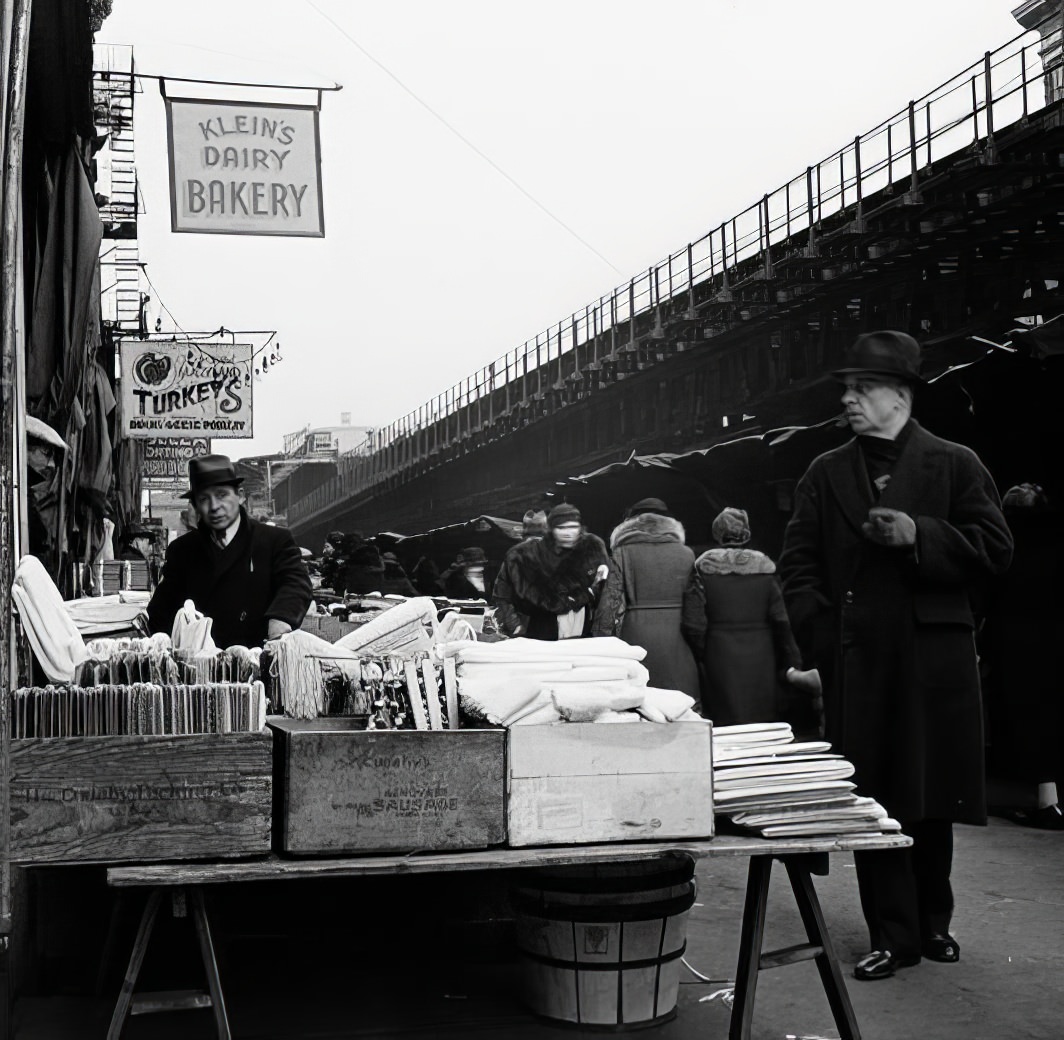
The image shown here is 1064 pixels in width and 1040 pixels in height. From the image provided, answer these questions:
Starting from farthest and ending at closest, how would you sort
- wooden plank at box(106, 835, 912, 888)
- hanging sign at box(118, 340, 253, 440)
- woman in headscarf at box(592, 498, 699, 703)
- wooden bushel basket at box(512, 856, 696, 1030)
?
1. hanging sign at box(118, 340, 253, 440)
2. woman in headscarf at box(592, 498, 699, 703)
3. wooden bushel basket at box(512, 856, 696, 1030)
4. wooden plank at box(106, 835, 912, 888)

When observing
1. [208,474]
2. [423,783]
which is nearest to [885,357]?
[423,783]

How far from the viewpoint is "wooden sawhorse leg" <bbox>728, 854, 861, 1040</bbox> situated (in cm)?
369

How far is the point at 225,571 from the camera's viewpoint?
6352mm

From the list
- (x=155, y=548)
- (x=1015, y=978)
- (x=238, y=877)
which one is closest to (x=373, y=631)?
(x=238, y=877)

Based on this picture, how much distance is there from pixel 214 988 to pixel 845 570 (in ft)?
8.93

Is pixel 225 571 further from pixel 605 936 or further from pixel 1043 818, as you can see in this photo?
pixel 1043 818

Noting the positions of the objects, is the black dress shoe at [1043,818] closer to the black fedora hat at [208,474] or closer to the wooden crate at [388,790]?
the black fedora hat at [208,474]

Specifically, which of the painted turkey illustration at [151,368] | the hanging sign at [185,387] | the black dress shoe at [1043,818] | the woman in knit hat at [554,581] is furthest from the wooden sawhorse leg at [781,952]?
the painted turkey illustration at [151,368]

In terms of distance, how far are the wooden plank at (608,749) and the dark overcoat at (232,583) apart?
2.84 meters

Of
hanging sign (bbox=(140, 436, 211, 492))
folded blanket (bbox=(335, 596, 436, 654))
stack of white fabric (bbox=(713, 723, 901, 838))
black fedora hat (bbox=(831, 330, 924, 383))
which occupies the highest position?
hanging sign (bbox=(140, 436, 211, 492))

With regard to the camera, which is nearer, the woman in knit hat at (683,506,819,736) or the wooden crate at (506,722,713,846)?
the wooden crate at (506,722,713,846)

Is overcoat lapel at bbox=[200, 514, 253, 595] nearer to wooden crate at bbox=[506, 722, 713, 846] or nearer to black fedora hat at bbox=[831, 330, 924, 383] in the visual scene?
black fedora hat at bbox=[831, 330, 924, 383]

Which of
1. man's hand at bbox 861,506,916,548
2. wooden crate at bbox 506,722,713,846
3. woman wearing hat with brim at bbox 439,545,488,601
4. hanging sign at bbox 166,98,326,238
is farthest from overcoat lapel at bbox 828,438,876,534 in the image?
woman wearing hat with brim at bbox 439,545,488,601

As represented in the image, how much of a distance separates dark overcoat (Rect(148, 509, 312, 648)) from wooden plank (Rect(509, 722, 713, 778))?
284 cm
